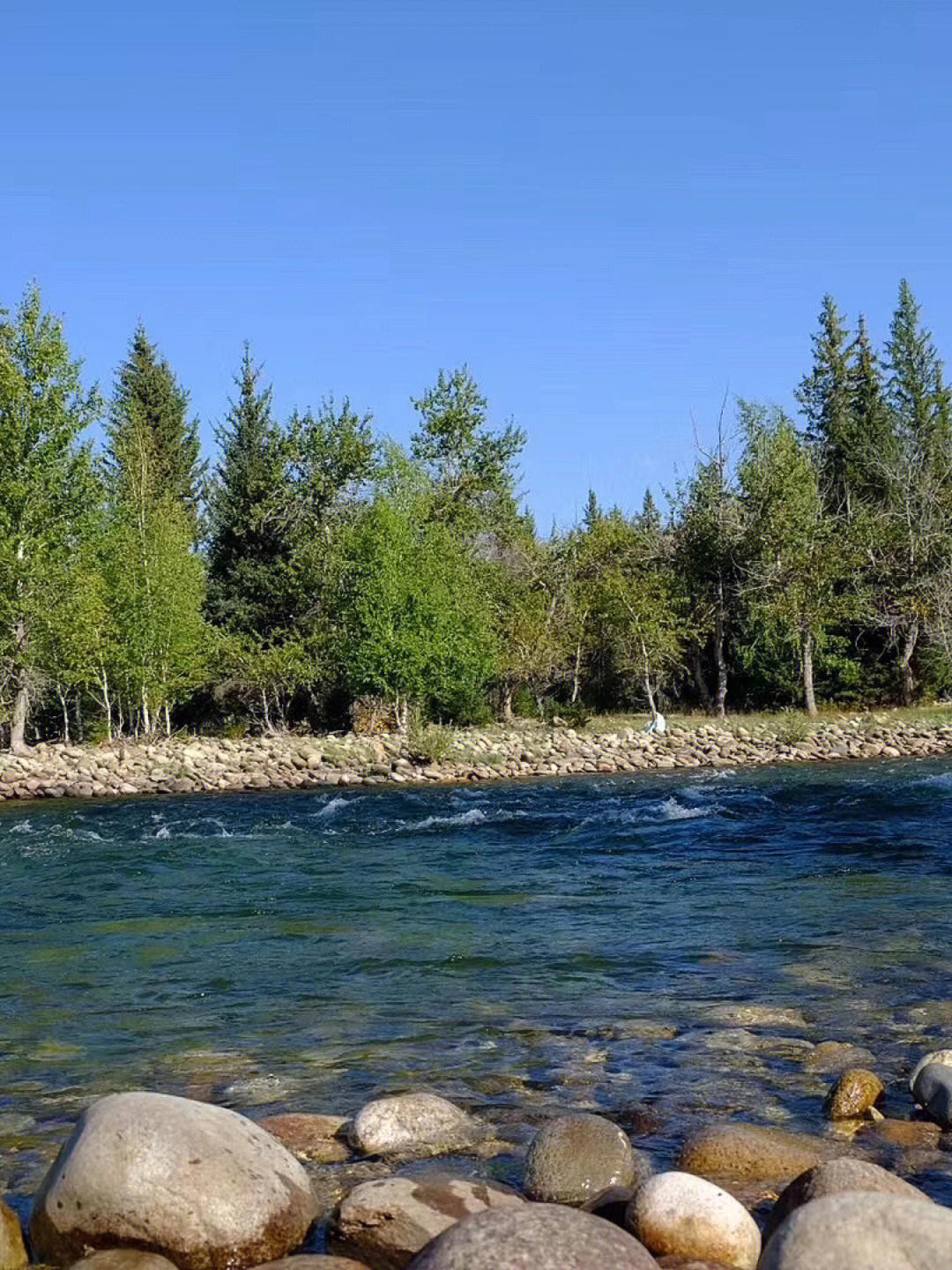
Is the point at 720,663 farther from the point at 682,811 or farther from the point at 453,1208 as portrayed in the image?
the point at 453,1208

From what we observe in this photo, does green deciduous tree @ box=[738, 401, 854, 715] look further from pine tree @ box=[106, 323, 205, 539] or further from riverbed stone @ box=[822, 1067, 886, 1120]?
riverbed stone @ box=[822, 1067, 886, 1120]

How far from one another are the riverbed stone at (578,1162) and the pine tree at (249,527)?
106 feet

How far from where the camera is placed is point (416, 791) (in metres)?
22.2

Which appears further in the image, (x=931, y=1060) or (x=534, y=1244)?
(x=931, y=1060)

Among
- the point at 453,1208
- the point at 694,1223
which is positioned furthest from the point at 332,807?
the point at 694,1223

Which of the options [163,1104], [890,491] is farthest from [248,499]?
[163,1104]

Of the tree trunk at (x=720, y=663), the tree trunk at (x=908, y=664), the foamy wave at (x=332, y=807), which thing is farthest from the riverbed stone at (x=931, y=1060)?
the tree trunk at (x=908, y=664)

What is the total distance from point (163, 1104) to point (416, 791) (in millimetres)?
17998

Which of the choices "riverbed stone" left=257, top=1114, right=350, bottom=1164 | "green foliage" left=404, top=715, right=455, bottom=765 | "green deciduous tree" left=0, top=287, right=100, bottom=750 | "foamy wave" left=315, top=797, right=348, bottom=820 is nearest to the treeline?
"green deciduous tree" left=0, top=287, right=100, bottom=750

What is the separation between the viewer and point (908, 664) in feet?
122

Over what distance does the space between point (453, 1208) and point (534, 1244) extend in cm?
85

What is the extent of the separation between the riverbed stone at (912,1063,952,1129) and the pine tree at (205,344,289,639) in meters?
31.9

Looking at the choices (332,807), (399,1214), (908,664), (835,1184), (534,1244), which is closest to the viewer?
(534,1244)

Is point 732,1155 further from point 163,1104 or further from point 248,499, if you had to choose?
point 248,499
